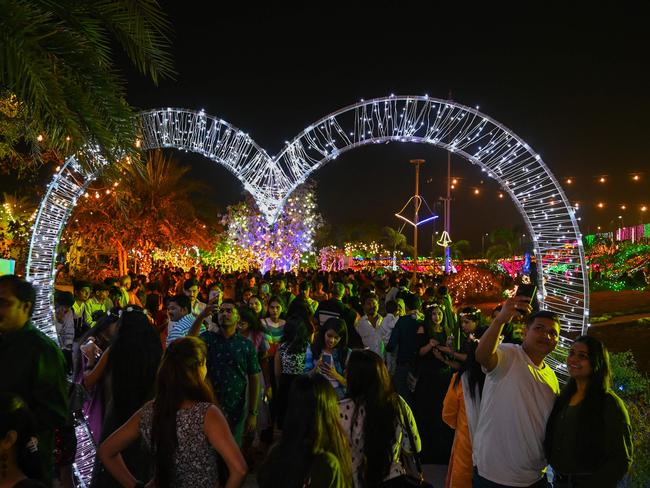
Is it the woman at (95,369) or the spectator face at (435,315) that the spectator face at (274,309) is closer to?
the spectator face at (435,315)

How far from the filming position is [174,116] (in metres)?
15.2

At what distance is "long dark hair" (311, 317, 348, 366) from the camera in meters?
6.38

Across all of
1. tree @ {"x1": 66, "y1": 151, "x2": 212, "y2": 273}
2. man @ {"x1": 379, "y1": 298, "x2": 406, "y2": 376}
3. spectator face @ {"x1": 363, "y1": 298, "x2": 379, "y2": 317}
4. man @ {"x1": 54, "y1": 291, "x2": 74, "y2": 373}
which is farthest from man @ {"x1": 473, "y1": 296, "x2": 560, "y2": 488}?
tree @ {"x1": 66, "y1": 151, "x2": 212, "y2": 273}

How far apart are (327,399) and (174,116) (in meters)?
13.0

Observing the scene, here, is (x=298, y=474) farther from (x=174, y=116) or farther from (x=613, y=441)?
(x=174, y=116)

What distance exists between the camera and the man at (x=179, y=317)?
290 inches

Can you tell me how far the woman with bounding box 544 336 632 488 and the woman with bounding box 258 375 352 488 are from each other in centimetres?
139

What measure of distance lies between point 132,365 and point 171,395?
1091 mm

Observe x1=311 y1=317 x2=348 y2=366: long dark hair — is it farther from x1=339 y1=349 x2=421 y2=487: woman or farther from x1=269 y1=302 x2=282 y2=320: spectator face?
x1=269 y1=302 x2=282 y2=320: spectator face

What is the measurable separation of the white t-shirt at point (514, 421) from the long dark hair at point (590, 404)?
0.22ft

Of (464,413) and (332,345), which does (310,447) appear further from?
(332,345)

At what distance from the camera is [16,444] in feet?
8.87

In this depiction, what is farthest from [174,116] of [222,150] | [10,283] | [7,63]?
[10,283]

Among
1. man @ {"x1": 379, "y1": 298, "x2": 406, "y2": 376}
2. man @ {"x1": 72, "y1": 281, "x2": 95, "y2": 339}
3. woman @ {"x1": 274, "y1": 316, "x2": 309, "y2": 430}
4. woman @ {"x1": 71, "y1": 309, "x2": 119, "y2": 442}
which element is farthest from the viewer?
man @ {"x1": 72, "y1": 281, "x2": 95, "y2": 339}
